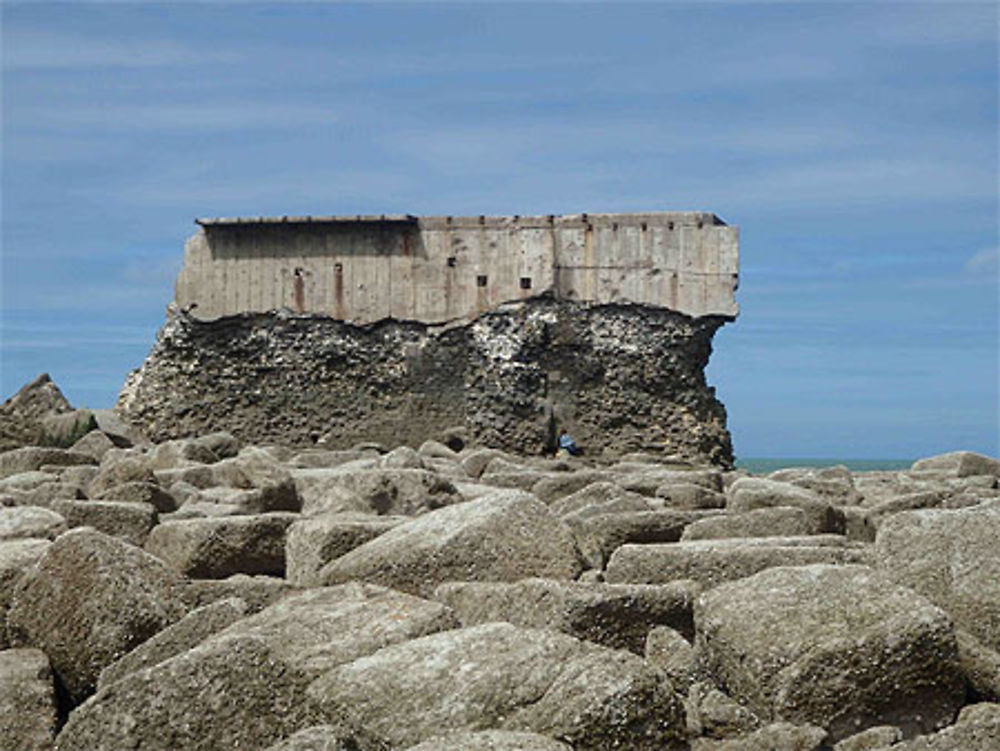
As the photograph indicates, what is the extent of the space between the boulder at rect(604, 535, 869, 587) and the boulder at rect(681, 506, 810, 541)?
0.76 meters

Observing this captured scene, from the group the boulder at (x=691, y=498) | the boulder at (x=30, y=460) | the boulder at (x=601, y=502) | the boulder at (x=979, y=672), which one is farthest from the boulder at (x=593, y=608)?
the boulder at (x=30, y=460)

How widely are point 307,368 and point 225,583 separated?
55.1ft

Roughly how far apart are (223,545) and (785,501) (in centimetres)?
278

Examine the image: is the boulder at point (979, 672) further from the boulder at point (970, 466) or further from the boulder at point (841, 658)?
the boulder at point (970, 466)

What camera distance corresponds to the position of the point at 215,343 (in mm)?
22812

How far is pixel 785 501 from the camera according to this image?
7926 millimetres

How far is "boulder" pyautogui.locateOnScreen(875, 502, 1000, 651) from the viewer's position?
517 cm

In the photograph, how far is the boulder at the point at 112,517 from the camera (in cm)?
731

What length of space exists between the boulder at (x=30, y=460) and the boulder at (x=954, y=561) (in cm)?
825

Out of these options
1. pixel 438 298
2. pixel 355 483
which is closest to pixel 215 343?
pixel 438 298

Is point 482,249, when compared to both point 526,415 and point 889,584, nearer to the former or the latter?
point 526,415

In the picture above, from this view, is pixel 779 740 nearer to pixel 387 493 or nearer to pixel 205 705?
pixel 205 705

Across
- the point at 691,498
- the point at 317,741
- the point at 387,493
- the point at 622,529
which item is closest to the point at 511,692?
the point at 317,741

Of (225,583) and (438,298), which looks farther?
(438,298)
